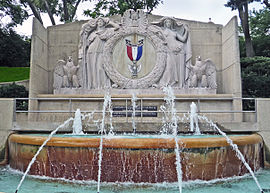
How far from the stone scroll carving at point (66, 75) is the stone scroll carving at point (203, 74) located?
4885mm

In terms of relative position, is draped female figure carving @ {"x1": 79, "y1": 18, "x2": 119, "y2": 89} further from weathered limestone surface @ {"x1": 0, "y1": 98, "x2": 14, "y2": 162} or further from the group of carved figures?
weathered limestone surface @ {"x1": 0, "y1": 98, "x2": 14, "y2": 162}

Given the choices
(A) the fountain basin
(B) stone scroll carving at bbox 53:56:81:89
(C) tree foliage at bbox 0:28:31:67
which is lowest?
(A) the fountain basin

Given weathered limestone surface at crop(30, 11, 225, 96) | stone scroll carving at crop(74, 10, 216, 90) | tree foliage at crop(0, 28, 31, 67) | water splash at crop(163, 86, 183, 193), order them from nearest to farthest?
water splash at crop(163, 86, 183, 193) → stone scroll carving at crop(74, 10, 216, 90) → weathered limestone surface at crop(30, 11, 225, 96) → tree foliage at crop(0, 28, 31, 67)

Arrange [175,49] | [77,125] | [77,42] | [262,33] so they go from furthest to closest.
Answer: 1. [262,33]
2. [77,42]
3. [175,49]
4. [77,125]

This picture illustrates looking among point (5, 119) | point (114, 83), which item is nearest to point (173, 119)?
point (114, 83)

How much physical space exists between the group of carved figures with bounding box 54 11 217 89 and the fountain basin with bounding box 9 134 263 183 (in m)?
5.99

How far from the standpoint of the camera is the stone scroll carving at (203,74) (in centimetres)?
1227

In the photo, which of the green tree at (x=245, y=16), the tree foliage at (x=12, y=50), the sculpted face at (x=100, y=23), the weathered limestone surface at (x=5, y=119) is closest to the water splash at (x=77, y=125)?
the weathered limestone surface at (x=5, y=119)

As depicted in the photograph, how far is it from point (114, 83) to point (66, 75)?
6.91 feet

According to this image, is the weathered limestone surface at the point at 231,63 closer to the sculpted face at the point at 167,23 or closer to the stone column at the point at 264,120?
the stone column at the point at 264,120

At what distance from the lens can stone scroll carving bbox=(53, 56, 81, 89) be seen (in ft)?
41.0

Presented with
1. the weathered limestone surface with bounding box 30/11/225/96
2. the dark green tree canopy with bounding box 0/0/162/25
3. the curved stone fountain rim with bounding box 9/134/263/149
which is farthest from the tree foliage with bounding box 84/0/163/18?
the curved stone fountain rim with bounding box 9/134/263/149

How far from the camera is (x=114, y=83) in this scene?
12.5 meters

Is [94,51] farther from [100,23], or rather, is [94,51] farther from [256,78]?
[256,78]
